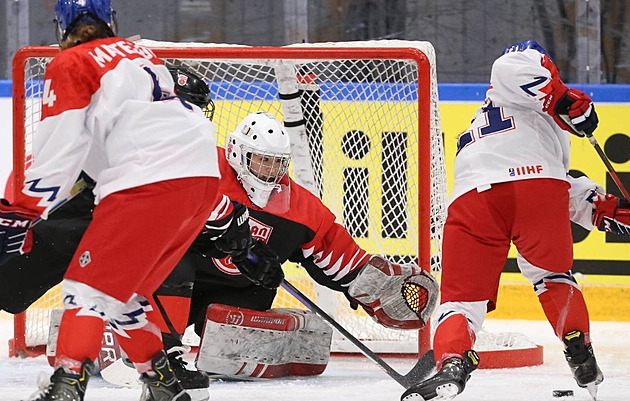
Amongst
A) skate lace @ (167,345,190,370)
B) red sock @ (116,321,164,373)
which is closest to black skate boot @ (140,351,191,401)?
red sock @ (116,321,164,373)

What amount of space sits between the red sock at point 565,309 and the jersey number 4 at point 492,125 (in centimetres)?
45

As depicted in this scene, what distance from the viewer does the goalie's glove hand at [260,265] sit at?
325 centimetres

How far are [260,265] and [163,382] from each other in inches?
21.5

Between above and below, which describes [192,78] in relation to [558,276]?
above

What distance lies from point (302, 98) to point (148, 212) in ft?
7.01

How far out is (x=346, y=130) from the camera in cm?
469

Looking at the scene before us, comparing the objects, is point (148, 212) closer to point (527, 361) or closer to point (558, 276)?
point (558, 276)

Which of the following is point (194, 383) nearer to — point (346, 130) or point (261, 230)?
point (261, 230)

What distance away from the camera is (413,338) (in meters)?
4.41

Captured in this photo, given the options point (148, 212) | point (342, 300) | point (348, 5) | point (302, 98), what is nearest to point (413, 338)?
point (342, 300)

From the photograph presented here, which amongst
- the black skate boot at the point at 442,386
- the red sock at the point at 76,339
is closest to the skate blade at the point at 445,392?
the black skate boot at the point at 442,386

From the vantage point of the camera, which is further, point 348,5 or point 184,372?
point 348,5

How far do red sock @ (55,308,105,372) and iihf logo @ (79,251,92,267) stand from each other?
0.10m

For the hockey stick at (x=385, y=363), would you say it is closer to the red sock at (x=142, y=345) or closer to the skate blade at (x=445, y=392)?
the skate blade at (x=445, y=392)
